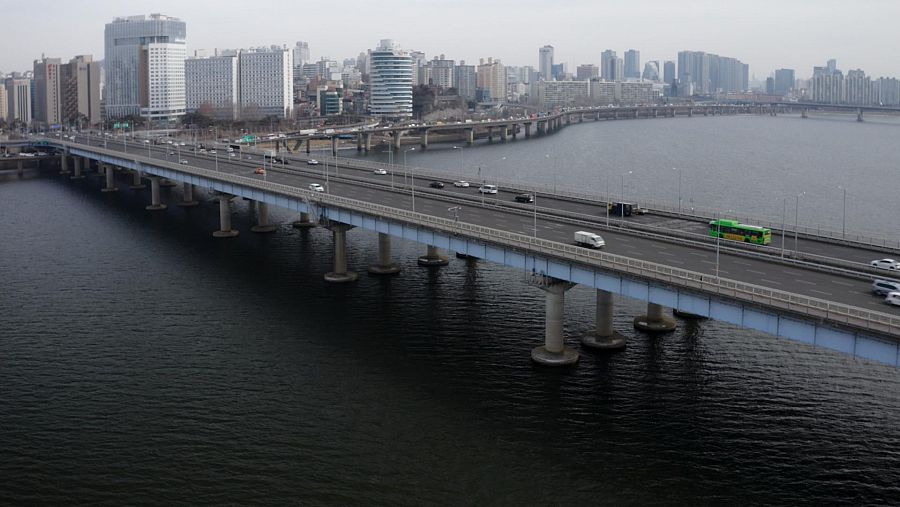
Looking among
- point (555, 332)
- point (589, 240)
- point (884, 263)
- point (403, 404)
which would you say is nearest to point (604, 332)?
point (555, 332)

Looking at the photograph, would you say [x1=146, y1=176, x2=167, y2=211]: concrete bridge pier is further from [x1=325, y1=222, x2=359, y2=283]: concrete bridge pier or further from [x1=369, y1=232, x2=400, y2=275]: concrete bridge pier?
Answer: [x1=369, y1=232, x2=400, y2=275]: concrete bridge pier

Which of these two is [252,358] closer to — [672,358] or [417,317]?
[417,317]

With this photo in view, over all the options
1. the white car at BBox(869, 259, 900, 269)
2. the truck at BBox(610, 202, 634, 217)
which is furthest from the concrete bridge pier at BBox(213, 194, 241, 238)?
the white car at BBox(869, 259, 900, 269)

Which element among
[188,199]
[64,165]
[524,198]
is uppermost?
[64,165]

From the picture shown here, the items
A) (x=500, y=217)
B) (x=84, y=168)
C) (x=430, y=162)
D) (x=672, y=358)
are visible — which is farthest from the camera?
(x=430, y=162)

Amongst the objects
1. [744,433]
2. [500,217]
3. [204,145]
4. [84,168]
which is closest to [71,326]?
[500,217]

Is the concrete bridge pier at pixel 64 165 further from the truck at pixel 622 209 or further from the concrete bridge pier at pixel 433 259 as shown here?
the truck at pixel 622 209

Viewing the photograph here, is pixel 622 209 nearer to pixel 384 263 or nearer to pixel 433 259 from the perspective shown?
pixel 433 259
